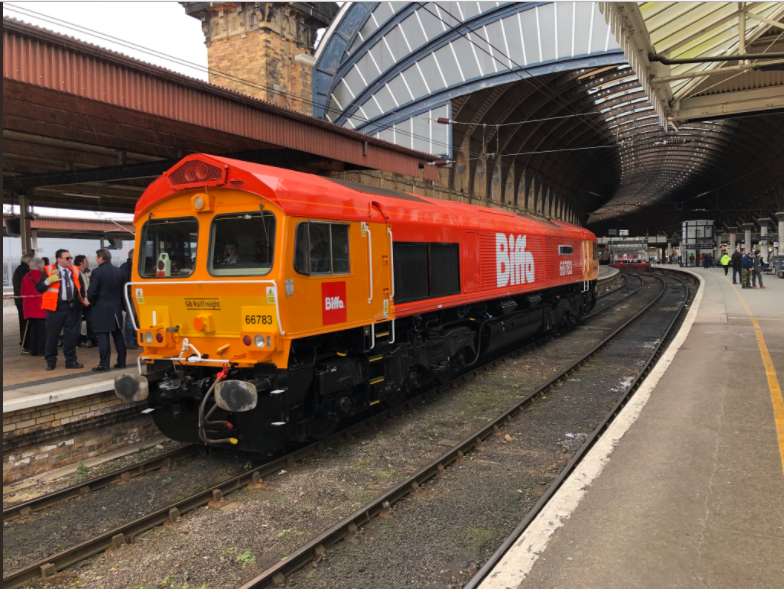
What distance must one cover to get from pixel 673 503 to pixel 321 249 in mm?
4329

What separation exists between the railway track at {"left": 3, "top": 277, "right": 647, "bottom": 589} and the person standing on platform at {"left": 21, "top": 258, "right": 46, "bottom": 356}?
4.69 metres

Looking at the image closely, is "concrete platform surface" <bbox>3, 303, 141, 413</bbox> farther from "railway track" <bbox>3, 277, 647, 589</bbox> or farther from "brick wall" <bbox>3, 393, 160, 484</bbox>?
"railway track" <bbox>3, 277, 647, 589</bbox>

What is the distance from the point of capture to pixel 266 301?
591 centimetres

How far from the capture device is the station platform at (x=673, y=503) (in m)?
3.72

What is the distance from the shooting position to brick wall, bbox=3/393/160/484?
6.34 meters

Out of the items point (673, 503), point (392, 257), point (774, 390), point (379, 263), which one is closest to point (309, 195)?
point (379, 263)

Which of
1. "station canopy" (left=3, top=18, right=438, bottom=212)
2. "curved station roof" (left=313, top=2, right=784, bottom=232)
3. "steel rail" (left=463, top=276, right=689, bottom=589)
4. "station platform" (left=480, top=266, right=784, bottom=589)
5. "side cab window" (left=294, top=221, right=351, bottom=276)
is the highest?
"curved station roof" (left=313, top=2, right=784, bottom=232)

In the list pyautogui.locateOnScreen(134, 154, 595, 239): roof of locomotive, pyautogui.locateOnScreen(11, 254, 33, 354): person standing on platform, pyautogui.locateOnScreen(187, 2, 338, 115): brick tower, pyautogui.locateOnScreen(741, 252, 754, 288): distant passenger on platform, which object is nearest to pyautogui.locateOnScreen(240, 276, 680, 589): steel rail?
pyautogui.locateOnScreen(134, 154, 595, 239): roof of locomotive

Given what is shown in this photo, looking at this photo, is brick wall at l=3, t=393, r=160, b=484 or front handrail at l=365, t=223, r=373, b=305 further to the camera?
front handrail at l=365, t=223, r=373, b=305

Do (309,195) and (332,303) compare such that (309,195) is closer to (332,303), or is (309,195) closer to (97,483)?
(332,303)

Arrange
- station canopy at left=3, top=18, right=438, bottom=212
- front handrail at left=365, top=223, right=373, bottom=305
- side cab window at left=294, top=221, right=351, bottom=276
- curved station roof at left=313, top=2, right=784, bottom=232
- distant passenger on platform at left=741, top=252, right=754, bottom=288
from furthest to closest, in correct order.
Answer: distant passenger on platform at left=741, top=252, right=754, bottom=288
curved station roof at left=313, top=2, right=784, bottom=232
station canopy at left=3, top=18, right=438, bottom=212
front handrail at left=365, top=223, right=373, bottom=305
side cab window at left=294, top=221, right=351, bottom=276

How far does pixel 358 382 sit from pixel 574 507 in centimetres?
317

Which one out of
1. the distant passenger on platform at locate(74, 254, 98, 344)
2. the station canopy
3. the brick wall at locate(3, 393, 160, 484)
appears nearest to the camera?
the brick wall at locate(3, 393, 160, 484)

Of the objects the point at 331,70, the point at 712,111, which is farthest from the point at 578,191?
the point at 712,111
